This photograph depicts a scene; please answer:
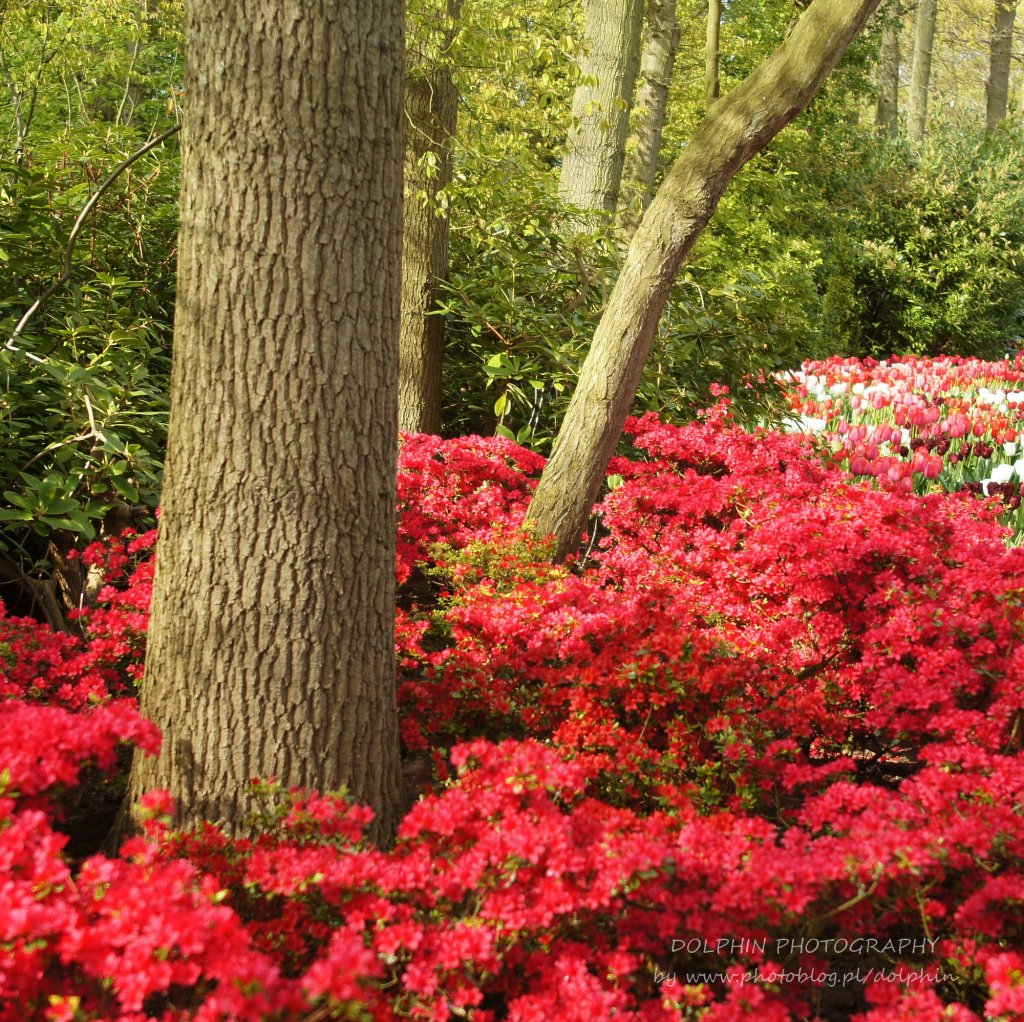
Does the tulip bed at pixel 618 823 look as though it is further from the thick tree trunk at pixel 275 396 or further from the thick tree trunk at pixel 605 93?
the thick tree trunk at pixel 605 93

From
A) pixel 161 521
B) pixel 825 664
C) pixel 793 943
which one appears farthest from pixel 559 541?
pixel 793 943

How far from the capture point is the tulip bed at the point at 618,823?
1703 mm

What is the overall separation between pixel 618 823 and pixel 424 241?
4320 mm

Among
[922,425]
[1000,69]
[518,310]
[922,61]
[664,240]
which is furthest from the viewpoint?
[922,61]

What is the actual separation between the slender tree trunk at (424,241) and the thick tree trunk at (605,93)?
7.88 ft

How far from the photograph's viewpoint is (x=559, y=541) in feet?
14.2

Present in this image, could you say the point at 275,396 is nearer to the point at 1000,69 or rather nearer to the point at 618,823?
the point at 618,823

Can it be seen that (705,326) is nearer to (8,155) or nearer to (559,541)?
(559,541)

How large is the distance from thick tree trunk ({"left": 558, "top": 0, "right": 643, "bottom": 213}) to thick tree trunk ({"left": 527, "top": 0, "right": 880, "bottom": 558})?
3.88 m

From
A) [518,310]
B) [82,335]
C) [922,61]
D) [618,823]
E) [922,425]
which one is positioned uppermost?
[922,61]

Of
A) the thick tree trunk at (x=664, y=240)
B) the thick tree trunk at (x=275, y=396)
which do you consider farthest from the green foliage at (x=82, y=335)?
the thick tree trunk at (x=664, y=240)

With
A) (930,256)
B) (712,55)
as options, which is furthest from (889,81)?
(712,55)

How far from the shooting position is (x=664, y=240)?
415cm

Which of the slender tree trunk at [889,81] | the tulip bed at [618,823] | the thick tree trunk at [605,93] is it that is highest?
the slender tree trunk at [889,81]
